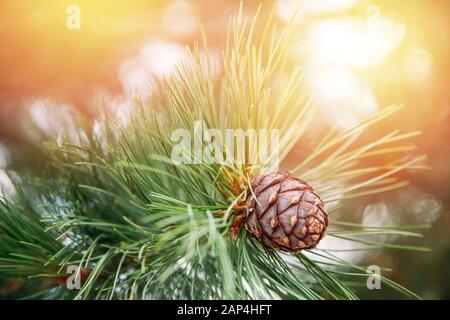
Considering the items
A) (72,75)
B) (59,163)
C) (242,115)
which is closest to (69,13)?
(72,75)

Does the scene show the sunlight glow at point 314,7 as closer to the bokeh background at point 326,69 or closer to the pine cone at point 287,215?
the bokeh background at point 326,69

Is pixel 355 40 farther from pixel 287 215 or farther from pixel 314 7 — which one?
pixel 287 215

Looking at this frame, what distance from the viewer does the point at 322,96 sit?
57 centimetres

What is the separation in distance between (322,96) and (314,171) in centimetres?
25
